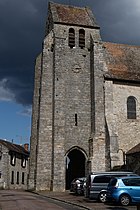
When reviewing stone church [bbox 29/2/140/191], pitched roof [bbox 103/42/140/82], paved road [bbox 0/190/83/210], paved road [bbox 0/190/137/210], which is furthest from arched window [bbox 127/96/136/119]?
paved road [bbox 0/190/83/210]

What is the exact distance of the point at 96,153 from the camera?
27281 mm

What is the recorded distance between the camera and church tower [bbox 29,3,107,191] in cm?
2705

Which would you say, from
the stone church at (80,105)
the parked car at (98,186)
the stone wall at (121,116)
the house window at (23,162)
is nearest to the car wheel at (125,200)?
the parked car at (98,186)

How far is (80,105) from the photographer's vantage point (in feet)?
96.9

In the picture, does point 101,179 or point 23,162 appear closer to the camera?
point 101,179

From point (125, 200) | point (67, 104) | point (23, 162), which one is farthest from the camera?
point (23, 162)

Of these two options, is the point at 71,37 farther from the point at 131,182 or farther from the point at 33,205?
the point at 33,205

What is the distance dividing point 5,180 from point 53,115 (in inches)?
782

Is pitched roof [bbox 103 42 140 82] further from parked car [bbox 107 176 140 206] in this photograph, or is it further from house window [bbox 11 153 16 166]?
house window [bbox 11 153 16 166]

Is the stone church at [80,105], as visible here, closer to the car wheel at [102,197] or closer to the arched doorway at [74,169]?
the arched doorway at [74,169]

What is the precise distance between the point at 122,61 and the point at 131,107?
18.1 ft

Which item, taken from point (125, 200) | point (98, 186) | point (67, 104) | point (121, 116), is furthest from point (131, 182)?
point (67, 104)

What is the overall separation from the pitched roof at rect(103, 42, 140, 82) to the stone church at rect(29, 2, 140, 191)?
0.10 meters

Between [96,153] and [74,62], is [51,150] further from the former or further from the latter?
[74,62]
